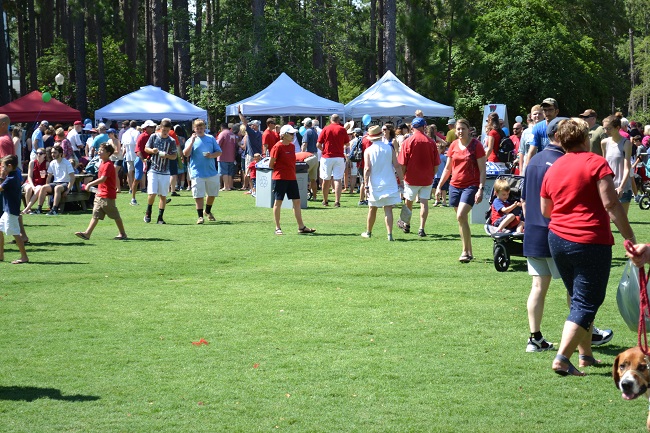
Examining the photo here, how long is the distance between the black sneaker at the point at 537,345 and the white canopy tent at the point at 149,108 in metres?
22.9

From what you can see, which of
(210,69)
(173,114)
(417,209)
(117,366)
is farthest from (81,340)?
(210,69)

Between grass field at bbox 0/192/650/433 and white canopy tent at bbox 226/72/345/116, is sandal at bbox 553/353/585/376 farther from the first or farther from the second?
white canopy tent at bbox 226/72/345/116

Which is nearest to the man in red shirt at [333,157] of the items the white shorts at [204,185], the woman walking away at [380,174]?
the white shorts at [204,185]

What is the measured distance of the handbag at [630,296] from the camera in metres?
5.57

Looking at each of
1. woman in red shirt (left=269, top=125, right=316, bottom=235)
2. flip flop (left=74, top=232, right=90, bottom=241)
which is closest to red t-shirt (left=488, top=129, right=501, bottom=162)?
woman in red shirt (left=269, top=125, right=316, bottom=235)

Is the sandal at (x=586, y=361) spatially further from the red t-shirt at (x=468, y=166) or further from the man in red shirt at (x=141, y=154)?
the man in red shirt at (x=141, y=154)

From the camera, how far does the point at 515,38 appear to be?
153 ft

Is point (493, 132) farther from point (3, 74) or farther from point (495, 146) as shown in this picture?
point (3, 74)

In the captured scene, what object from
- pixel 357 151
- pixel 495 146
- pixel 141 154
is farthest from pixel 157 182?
pixel 495 146

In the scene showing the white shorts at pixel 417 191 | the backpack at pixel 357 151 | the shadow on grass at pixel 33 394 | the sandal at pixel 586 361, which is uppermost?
the backpack at pixel 357 151

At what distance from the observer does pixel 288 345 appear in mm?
7609

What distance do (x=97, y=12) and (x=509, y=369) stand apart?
4069cm

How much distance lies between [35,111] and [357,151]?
1574 centimetres

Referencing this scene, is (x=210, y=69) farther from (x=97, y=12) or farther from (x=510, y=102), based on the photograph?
(x=510, y=102)
